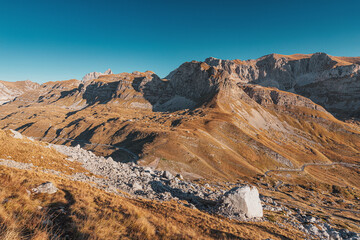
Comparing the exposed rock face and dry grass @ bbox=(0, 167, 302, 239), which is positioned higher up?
dry grass @ bbox=(0, 167, 302, 239)

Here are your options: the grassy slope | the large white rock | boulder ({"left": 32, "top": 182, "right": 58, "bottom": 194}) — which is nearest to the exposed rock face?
the large white rock

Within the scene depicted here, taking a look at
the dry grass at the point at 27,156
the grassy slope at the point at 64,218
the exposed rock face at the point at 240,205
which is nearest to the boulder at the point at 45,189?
the grassy slope at the point at 64,218

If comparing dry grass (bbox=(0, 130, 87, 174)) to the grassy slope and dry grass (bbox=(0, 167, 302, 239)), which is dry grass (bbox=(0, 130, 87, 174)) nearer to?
the grassy slope

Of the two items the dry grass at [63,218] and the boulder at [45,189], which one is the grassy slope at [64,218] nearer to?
the dry grass at [63,218]

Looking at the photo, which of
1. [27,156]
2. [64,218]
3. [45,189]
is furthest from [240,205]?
[27,156]

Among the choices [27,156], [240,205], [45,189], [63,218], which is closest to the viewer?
[63,218]

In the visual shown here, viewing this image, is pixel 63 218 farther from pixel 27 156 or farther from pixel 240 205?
pixel 240 205

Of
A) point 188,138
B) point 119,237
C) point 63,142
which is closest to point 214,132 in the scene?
point 188,138

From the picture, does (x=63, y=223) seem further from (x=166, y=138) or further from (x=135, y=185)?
(x=166, y=138)
